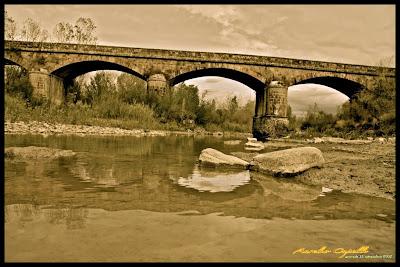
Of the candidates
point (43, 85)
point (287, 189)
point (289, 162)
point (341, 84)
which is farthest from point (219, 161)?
point (341, 84)

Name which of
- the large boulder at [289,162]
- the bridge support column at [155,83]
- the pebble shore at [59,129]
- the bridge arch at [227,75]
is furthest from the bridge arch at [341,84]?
the large boulder at [289,162]

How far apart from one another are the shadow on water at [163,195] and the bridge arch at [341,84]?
17.3m

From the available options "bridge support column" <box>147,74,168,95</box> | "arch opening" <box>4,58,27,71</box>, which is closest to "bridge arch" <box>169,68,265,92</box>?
"bridge support column" <box>147,74,168,95</box>

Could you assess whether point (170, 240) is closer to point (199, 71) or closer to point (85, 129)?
point (85, 129)

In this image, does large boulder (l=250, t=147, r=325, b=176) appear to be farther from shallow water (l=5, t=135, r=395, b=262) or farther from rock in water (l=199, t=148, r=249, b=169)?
shallow water (l=5, t=135, r=395, b=262)

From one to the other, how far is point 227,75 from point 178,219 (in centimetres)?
1928

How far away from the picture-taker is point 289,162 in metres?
4.54

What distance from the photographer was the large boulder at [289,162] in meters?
4.48

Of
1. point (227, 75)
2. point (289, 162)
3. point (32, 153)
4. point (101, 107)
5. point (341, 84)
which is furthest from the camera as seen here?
point (341, 84)

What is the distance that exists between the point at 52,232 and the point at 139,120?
47.8 ft

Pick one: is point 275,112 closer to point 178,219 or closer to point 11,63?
point 11,63

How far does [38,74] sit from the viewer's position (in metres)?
17.8

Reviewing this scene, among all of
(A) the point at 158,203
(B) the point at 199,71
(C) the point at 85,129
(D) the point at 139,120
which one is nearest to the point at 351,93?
(B) the point at 199,71

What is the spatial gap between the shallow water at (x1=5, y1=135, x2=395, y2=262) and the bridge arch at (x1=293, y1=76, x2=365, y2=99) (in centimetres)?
1780
